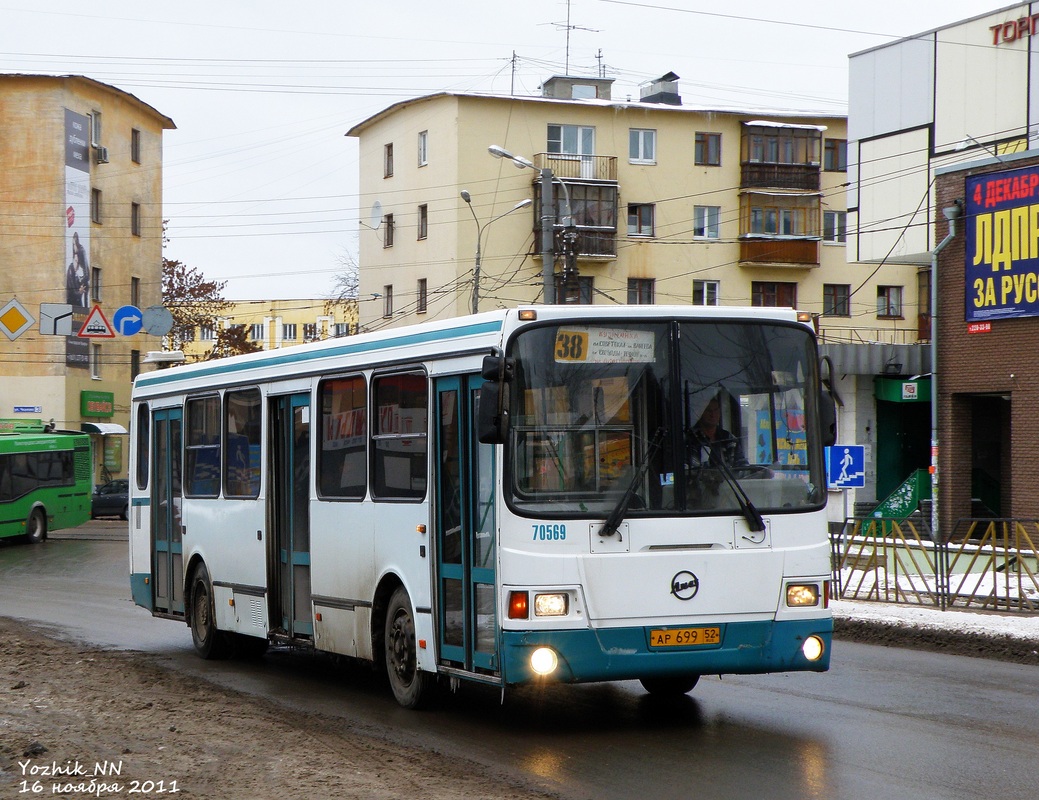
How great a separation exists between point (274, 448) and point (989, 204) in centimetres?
2206

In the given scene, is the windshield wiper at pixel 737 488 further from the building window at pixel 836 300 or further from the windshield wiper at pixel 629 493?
the building window at pixel 836 300

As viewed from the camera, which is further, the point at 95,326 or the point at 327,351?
the point at 95,326

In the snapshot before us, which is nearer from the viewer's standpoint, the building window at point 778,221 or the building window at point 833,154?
the building window at point 778,221

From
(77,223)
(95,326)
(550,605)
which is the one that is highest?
(77,223)

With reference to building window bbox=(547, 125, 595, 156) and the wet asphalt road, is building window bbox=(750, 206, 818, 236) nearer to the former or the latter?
building window bbox=(547, 125, 595, 156)

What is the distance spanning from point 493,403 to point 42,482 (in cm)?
3219

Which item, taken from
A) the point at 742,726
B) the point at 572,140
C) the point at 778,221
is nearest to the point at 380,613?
the point at 742,726

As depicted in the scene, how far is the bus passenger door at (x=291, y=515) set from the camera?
12.0 meters

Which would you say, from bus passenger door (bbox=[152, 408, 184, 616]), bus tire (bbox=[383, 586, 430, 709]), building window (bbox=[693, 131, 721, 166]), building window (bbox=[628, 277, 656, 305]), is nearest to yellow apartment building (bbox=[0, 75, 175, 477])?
building window (bbox=[628, 277, 656, 305])

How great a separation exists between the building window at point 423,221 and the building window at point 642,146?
28.1 feet

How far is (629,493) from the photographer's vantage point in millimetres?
8945

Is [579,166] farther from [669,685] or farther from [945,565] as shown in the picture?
[669,685]

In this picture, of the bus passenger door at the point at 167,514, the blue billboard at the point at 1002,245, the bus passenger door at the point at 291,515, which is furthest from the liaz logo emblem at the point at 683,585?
the blue billboard at the point at 1002,245

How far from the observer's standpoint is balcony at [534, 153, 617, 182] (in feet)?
193
